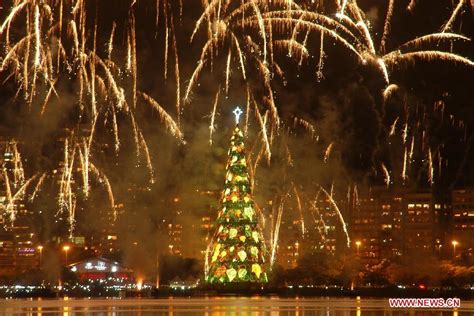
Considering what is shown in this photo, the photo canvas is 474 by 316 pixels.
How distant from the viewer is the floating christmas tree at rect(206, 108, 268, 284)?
51.7 meters

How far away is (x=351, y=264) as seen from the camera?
70.6m

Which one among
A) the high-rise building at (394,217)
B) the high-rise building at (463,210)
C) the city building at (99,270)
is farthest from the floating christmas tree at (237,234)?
the high-rise building at (463,210)

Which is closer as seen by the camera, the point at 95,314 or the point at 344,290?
the point at 95,314

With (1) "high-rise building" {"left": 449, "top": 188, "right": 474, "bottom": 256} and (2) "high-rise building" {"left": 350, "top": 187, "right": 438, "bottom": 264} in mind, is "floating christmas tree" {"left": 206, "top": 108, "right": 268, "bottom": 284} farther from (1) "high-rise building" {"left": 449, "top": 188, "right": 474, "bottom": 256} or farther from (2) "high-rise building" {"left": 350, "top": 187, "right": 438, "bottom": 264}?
(1) "high-rise building" {"left": 449, "top": 188, "right": 474, "bottom": 256}

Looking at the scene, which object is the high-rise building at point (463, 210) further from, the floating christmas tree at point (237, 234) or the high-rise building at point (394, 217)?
the floating christmas tree at point (237, 234)

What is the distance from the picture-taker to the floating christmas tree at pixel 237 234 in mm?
51703

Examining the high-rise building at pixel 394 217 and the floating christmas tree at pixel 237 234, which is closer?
the floating christmas tree at pixel 237 234

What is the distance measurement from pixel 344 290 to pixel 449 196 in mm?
86374

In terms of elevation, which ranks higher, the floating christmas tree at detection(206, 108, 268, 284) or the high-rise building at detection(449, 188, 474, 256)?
the high-rise building at detection(449, 188, 474, 256)

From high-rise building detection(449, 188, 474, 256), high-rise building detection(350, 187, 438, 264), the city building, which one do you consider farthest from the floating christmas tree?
high-rise building detection(449, 188, 474, 256)

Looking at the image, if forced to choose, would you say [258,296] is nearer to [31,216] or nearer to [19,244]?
[31,216]

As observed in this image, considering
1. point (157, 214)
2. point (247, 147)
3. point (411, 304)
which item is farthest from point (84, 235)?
point (411, 304)

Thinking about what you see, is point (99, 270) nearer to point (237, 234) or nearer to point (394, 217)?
point (237, 234)

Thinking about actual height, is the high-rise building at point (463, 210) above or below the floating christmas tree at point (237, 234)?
above
